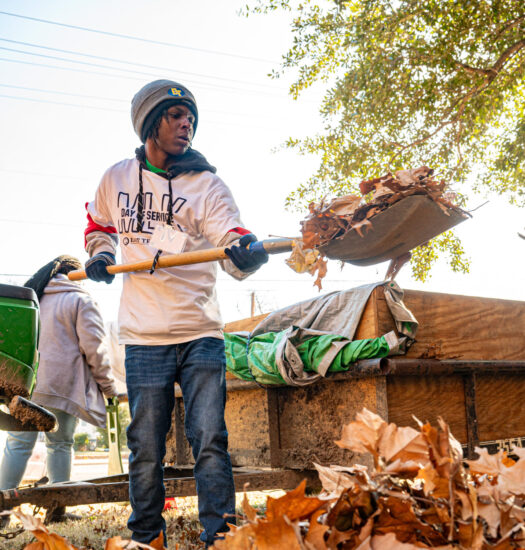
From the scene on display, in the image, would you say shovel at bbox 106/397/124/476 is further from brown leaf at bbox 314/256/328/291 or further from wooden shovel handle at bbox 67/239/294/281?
brown leaf at bbox 314/256/328/291

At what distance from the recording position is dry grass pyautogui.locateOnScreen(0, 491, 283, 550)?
3449 mm

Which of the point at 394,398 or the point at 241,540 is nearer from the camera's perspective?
the point at 241,540

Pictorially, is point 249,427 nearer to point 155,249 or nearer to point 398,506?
point 155,249

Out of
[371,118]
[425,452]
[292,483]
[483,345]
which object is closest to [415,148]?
[371,118]

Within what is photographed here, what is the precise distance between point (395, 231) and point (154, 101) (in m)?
1.46

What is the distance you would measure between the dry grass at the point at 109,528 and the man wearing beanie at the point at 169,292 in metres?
0.57

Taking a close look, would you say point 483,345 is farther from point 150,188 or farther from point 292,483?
point 150,188

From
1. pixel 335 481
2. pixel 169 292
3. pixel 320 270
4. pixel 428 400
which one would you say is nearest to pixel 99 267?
pixel 169 292

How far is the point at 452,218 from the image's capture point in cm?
308

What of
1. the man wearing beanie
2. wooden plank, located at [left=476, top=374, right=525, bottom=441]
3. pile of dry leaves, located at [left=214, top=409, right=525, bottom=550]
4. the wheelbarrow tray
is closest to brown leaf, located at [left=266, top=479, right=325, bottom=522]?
pile of dry leaves, located at [left=214, top=409, right=525, bottom=550]

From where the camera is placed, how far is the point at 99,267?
10.6 feet

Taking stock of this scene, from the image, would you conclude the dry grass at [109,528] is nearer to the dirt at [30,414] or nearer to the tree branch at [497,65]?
the dirt at [30,414]

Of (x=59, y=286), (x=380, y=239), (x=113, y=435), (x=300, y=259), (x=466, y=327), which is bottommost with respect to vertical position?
(x=113, y=435)

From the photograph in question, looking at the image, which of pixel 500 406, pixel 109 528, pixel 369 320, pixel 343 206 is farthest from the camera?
pixel 109 528
